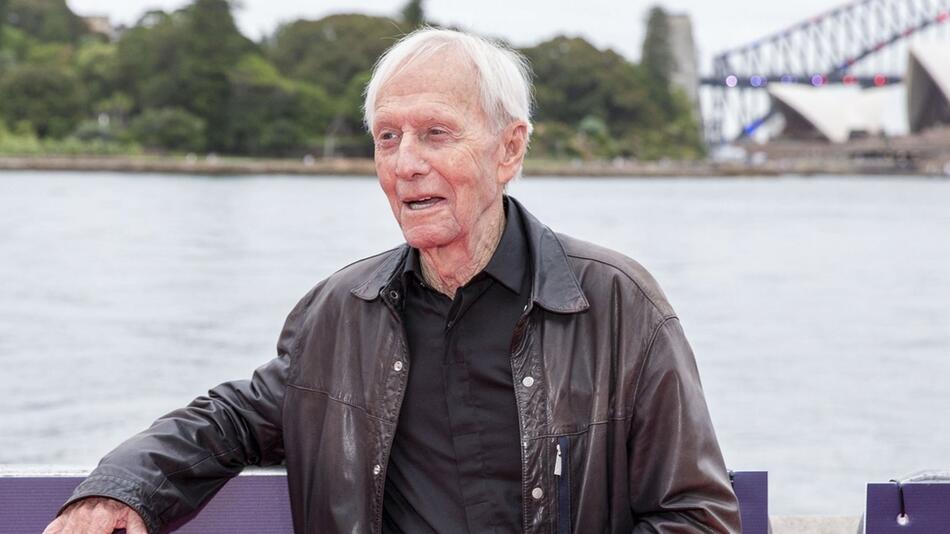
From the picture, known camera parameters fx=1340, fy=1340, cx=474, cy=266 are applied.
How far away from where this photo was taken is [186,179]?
151 feet

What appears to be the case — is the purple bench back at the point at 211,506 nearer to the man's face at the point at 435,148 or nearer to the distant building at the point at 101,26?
the man's face at the point at 435,148

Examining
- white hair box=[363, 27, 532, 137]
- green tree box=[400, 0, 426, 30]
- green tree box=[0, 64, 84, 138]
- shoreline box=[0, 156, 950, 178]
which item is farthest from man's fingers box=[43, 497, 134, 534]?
green tree box=[400, 0, 426, 30]

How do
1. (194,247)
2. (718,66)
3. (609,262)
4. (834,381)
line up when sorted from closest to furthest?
(609,262) → (834,381) → (194,247) → (718,66)

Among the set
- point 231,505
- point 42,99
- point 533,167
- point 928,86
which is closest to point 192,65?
point 42,99

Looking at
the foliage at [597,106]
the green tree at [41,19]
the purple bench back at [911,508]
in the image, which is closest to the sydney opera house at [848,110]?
the foliage at [597,106]

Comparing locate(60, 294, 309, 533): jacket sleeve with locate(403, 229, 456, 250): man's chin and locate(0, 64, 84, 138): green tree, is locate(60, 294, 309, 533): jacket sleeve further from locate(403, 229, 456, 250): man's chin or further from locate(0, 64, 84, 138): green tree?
locate(0, 64, 84, 138): green tree

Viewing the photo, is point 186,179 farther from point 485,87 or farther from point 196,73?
point 485,87

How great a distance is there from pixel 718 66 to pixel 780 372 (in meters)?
75.4

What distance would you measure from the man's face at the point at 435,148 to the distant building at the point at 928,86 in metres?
57.1

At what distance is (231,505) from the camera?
167cm

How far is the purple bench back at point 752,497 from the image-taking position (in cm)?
169

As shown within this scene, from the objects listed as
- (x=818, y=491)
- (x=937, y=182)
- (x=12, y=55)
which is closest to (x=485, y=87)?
(x=818, y=491)

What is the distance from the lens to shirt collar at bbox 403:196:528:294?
5.14 feet

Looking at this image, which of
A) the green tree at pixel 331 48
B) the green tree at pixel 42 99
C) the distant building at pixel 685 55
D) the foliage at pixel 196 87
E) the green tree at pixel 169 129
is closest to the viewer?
the green tree at pixel 42 99
